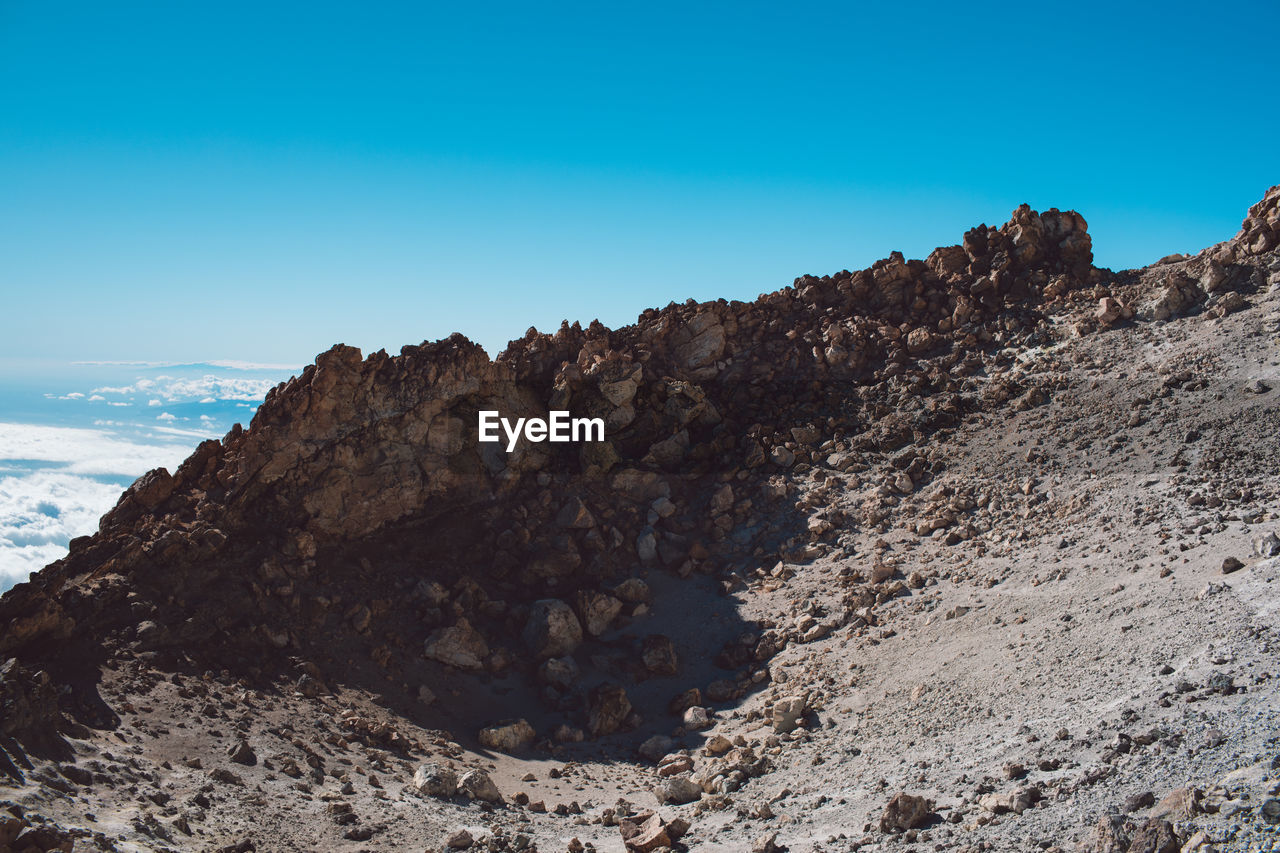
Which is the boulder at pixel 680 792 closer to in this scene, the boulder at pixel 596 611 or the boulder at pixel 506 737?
the boulder at pixel 506 737

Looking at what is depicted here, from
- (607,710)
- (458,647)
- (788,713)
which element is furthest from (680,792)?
(458,647)

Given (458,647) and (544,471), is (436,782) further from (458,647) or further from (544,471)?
(544,471)

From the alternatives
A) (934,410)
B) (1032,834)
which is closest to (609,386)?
(934,410)

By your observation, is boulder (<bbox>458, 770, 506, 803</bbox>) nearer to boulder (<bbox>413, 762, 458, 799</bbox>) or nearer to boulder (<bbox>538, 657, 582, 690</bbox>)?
boulder (<bbox>413, 762, 458, 799</bbox>)

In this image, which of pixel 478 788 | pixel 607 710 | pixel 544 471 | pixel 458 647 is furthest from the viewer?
pixel 544 471

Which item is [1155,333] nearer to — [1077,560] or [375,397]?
[1077,560]

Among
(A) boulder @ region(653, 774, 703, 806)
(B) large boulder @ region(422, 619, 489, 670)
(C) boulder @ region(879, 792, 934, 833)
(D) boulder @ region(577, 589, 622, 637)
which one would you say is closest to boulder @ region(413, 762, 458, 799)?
(A) boulder @ region(653, 774, 703, 806)

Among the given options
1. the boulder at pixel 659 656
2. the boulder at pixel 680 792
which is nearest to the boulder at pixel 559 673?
the boulder at pixel 659 656

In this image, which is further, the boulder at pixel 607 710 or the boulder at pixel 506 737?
the boulder at pixel 607 710
